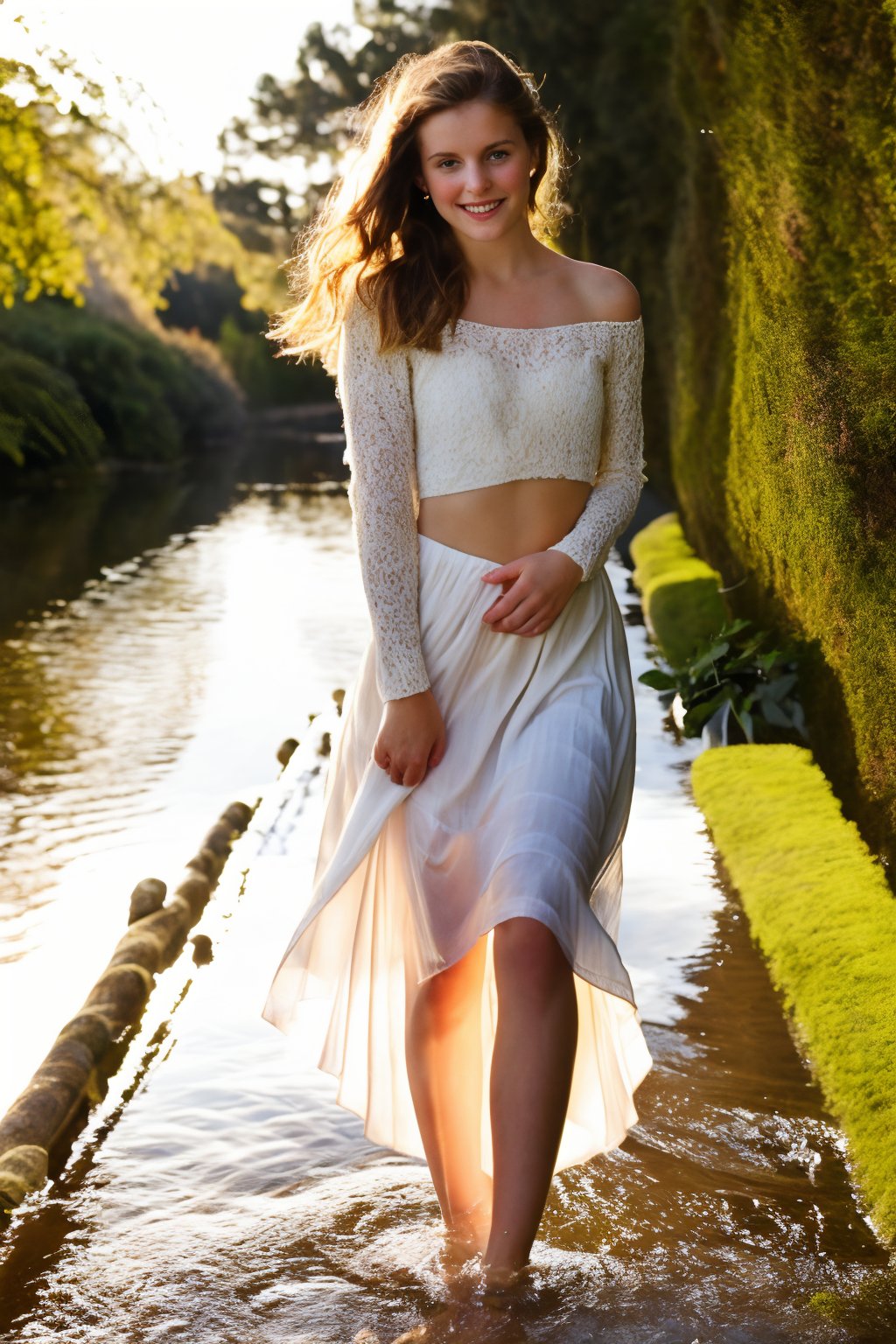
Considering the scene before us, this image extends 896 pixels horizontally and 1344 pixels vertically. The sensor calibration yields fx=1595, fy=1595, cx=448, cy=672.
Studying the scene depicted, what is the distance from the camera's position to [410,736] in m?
2.67

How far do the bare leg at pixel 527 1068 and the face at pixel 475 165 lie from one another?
116cm

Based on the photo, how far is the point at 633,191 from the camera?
1747 centimetres

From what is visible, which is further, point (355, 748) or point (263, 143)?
point (263, 143)

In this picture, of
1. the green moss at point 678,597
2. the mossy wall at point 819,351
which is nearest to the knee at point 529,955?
the mossy wall at point 819,351

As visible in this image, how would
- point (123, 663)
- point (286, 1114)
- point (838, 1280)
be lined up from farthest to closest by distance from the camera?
point (123, 663), point (286, 1114), point (838, 1280)

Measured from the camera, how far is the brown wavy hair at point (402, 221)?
2.61 meters

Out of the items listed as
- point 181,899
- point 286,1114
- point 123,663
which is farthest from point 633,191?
point 286,1114

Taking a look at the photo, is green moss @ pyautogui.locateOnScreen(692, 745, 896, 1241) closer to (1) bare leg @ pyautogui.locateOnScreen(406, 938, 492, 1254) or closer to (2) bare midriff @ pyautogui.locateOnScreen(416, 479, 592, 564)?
(1) bare leg @ pyautogui.locateOnScreen(406, 938, 492, 1254)

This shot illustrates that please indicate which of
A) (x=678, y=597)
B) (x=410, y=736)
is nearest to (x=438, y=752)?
(x=410, y=736)

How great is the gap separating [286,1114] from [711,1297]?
1328 mm

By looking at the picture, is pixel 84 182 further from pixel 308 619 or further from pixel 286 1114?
pixel 286 1114

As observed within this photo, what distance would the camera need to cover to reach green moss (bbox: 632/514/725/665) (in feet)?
29.5

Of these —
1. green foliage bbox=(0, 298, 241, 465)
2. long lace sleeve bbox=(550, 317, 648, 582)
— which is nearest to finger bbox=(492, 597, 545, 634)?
long lace sleeve bbox=(550, 317, 648, 582)

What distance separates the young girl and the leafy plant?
146 inches
